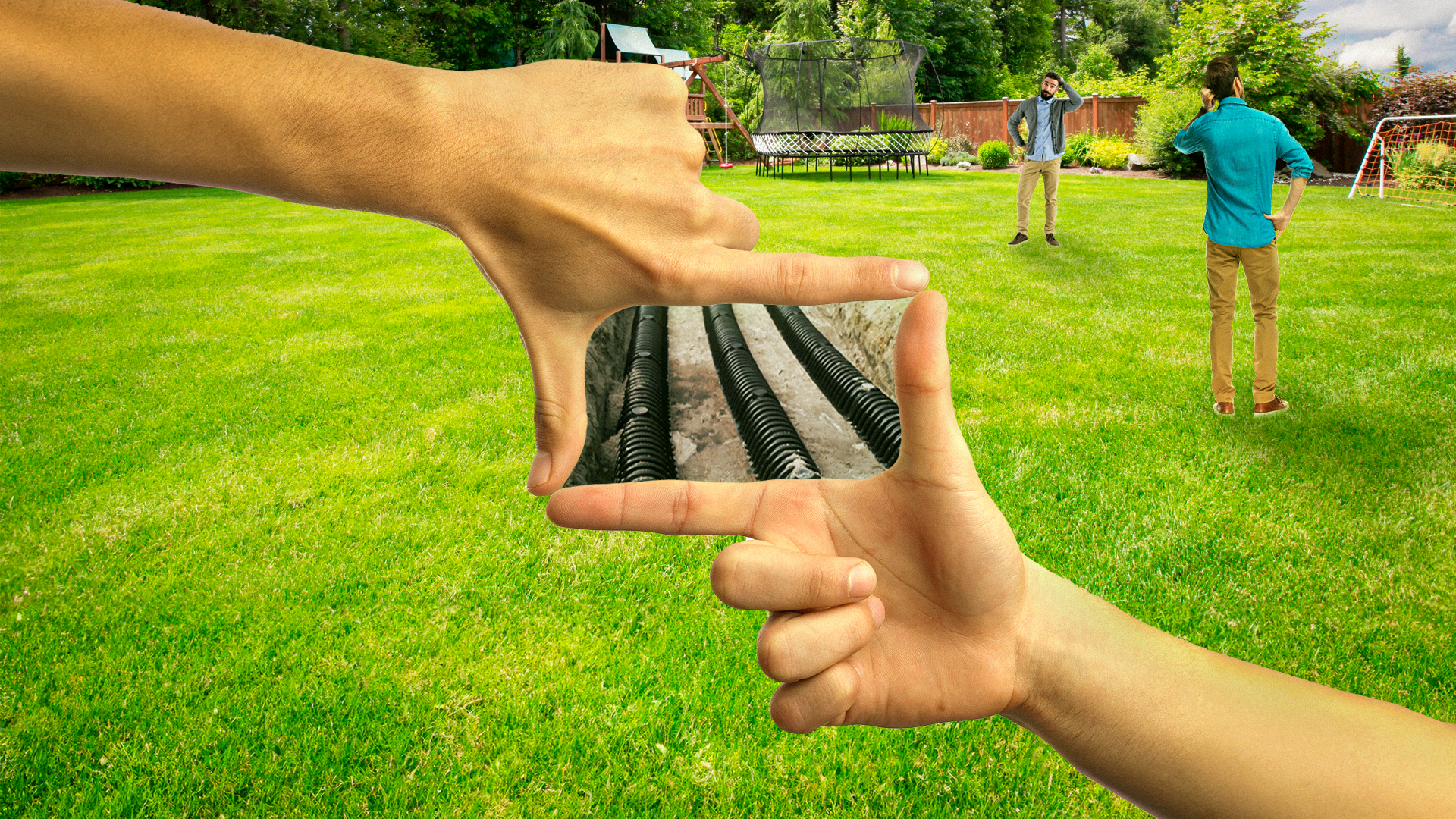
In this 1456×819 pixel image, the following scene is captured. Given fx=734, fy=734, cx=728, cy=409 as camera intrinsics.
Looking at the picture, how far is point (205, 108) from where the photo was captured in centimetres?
98

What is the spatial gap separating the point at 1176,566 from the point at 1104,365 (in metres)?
2.68

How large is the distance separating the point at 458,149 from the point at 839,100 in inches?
930

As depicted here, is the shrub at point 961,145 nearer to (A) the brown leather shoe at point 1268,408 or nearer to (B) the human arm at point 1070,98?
(B) the human arm at point 1070,98

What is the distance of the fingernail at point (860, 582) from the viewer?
1.07 meters

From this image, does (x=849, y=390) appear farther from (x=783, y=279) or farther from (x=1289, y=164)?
(x=783, y=279)

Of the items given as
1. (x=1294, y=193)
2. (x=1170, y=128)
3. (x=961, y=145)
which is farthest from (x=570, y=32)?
(x=1294, y=193)

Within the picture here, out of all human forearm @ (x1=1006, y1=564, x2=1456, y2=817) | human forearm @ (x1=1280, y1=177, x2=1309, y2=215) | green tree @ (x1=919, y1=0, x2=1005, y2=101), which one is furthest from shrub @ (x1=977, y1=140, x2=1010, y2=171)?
human forearm @ (x1=1006, y1=564, x2=1456, y2=817)

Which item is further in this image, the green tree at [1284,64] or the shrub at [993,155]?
the shrub at [993,155]

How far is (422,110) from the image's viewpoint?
3.52ft

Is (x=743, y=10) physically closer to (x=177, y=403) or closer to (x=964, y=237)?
(x=964, y=237)

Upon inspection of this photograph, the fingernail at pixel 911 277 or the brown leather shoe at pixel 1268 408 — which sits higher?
the fingernail at pixel 911 277

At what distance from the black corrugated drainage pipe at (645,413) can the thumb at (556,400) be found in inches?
53.1

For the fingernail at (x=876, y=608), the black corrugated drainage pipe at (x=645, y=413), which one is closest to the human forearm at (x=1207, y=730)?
the fingernail at (x=876, y=608)

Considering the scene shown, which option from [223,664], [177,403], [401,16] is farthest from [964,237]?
[401,16]
